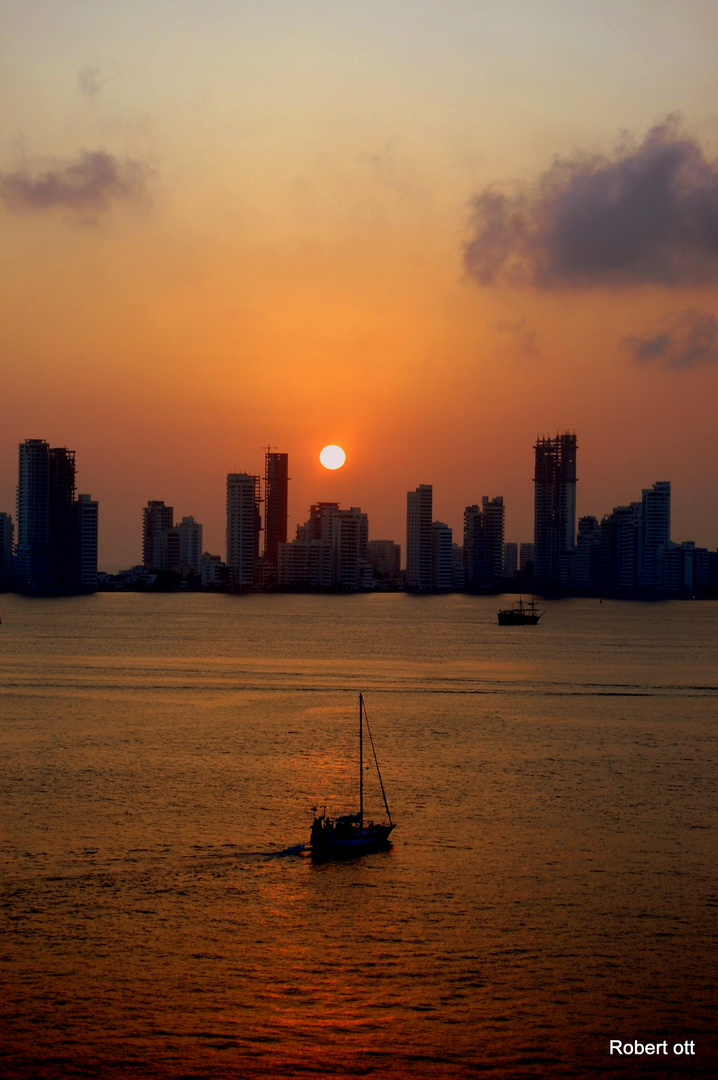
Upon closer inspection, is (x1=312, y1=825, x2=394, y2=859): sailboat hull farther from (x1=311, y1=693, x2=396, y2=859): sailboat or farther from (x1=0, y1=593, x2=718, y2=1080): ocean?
(x1=0, y1=593, x2=718, y2=1080): ocean

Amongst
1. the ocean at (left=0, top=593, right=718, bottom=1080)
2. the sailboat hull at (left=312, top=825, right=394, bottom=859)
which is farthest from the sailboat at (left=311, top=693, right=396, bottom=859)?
the ocean at (left=0, top=593, right=718, bottom=1080)

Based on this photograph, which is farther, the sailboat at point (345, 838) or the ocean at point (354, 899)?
the sailboat at point (345, 838)

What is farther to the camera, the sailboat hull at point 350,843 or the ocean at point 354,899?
the sailboat hull at point 350,843

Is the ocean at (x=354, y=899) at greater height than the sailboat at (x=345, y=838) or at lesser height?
lesser

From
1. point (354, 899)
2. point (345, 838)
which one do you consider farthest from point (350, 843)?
point (354, 899)

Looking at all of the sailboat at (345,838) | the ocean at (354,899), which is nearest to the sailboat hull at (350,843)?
the sailboat at (345,838)

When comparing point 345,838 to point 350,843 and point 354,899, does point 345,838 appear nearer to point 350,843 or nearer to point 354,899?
point 350,843

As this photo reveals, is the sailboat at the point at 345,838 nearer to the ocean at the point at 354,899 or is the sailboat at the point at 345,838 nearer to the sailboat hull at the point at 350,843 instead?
the sailboat hull at the point at 350,843

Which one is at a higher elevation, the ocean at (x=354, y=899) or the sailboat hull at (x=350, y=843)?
the sailboat hull at (x=350, y=843)

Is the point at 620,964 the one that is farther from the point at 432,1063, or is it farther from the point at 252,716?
the point at 252,716
